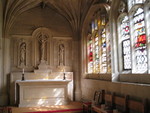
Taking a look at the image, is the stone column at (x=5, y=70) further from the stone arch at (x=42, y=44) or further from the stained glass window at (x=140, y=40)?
the stained glass window at (x=140, y=40)

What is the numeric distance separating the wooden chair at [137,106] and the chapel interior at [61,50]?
979mm

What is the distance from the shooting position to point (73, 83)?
10945 mm

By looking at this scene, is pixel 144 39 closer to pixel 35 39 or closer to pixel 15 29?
pixel 35 39

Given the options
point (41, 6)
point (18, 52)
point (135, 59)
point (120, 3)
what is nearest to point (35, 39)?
point (18, 52)

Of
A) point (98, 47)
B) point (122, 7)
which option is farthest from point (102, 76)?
point (122, 7)

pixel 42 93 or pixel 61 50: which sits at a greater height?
pixel 61 50

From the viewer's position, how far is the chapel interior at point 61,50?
6.78 m

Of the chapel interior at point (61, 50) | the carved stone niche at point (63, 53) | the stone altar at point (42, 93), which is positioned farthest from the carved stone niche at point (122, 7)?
the carved stone niche at point (63, 53)

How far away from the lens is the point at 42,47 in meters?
10.7

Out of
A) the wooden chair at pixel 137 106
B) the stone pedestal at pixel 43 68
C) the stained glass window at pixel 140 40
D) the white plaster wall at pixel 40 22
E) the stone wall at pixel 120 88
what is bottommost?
the wooden chair at pixel 137 106

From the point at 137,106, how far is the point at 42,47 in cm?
721

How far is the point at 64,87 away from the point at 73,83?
1.96 m

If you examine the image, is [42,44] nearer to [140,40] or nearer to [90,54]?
[90,54]

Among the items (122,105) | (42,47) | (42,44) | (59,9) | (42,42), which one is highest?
(59,9)
